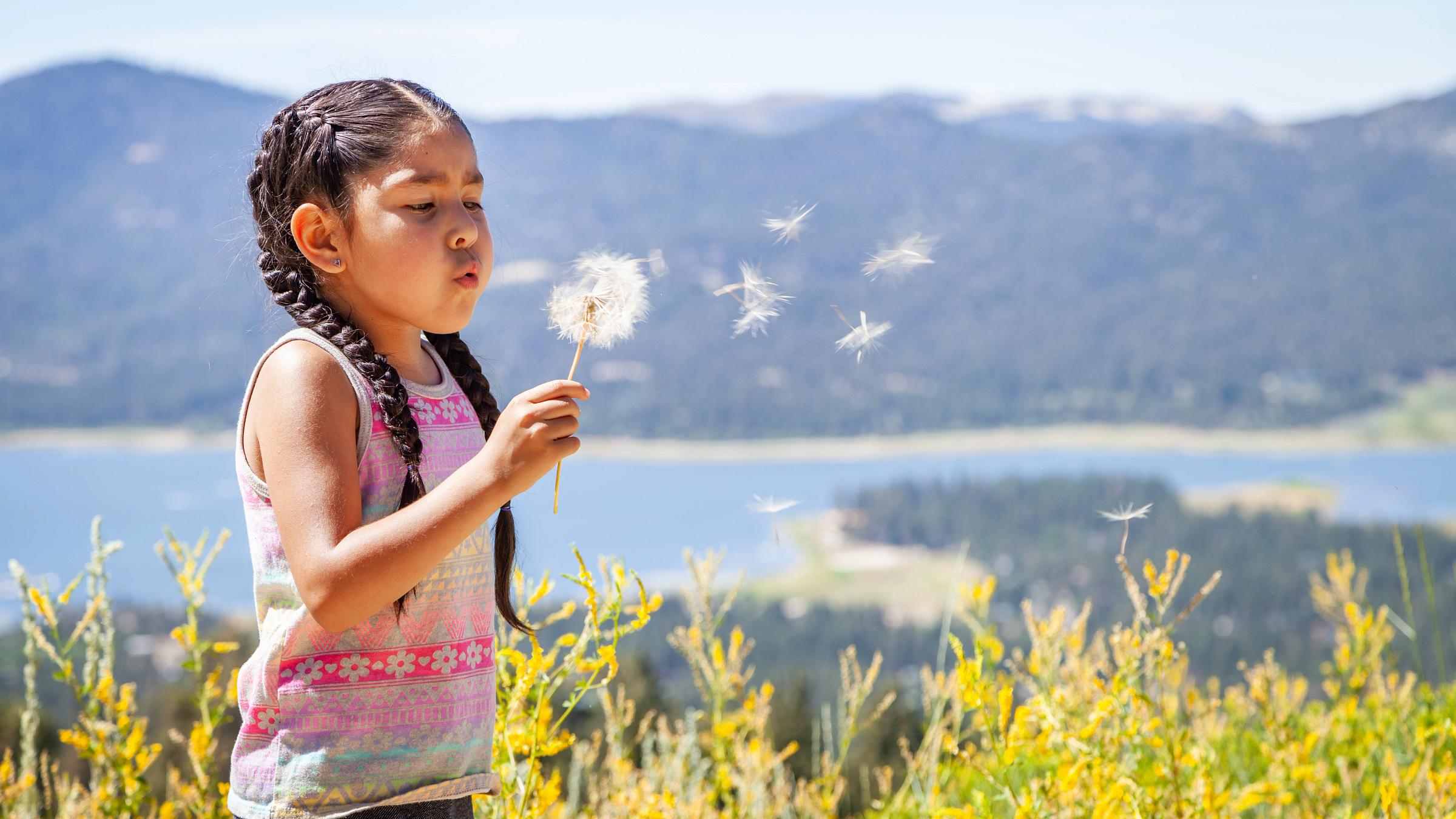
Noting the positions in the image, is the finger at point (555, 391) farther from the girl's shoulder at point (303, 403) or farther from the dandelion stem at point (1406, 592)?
the dandelion stem at point (1406, 592)

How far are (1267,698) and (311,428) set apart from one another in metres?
2.47

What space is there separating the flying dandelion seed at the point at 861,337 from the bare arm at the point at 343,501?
2.13ft

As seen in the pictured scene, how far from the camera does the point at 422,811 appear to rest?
1311mm

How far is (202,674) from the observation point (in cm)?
231

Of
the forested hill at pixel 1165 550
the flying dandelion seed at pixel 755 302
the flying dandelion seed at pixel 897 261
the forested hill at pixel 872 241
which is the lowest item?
the forested hill at pixel 1165 550

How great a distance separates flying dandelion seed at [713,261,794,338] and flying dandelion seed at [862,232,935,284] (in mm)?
193

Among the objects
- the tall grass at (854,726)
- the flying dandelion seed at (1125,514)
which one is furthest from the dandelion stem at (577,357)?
the flying dandelion seed at (1125,514)

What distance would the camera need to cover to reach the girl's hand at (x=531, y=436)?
43.3 inches

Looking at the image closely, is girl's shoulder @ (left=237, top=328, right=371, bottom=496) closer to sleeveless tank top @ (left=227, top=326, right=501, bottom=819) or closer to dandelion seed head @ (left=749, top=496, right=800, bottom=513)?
sleeveless tank top @ (left=227, top=326, right=501, bottom=819)

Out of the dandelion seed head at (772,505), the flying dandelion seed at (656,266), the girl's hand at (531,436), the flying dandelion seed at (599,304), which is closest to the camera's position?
the girl's hand at (531,436)

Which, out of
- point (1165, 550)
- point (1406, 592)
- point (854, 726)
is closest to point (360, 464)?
point (854, 726)

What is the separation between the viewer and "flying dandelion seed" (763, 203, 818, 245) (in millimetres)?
1871

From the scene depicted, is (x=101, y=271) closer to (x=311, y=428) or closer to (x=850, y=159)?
(x=850, y=159)

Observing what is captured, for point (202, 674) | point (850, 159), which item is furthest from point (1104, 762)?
point (850, 159)
